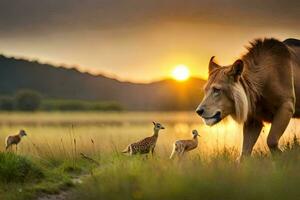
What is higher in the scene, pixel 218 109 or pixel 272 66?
pixel 272 66

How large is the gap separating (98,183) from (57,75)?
10351 centimetres

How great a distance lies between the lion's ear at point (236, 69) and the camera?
35.7 feet

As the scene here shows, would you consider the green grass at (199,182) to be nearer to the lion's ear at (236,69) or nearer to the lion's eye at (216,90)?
the lion's eye at (216,90)

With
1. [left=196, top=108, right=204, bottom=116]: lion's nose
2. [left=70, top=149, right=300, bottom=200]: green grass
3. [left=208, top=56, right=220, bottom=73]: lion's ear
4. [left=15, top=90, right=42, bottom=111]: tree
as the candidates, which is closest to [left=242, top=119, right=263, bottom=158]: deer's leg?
[left=208, top=56, right=220, bottom=73]: lion's ear

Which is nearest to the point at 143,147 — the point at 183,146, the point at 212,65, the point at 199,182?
the point at 183,146

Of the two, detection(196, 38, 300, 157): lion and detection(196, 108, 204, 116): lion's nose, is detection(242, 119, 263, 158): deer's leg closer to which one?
detection(196, 38, 300, 157): lion

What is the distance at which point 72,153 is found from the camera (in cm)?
1509

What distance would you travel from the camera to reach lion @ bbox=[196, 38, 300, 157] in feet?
36.0

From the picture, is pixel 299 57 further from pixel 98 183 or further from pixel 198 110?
pixel 98 183

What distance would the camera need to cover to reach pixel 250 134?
12148 millimetres

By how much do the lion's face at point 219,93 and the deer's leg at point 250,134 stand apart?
117 cm

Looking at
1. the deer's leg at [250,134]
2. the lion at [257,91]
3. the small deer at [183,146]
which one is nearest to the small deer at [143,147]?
the small deer at [183,146]

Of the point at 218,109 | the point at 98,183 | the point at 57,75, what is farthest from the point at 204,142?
the point at 57,75

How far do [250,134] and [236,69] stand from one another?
1655 mm
